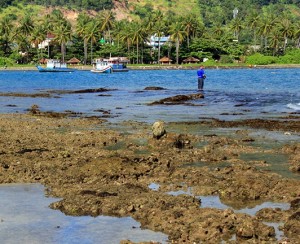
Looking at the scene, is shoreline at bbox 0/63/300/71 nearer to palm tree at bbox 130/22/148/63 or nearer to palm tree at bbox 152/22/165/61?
palm tree at bbox 130/22/148/63

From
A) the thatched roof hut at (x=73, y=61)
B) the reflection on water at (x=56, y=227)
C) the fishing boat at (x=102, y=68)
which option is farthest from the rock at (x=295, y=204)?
the thatched roof hut at (x=73, y=61)

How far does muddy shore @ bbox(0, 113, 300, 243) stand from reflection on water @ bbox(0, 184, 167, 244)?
0.29 metres

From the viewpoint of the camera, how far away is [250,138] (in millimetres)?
22219

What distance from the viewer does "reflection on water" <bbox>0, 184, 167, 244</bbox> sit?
34.6 ft

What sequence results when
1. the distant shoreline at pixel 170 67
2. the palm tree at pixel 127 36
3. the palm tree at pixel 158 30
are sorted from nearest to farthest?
1. the distant shoreline at pixel 170 67
2. the palm tree at pixel 127 36
3. the palm tree at pixel 158 30

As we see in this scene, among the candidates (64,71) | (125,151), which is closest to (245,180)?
(125,151)

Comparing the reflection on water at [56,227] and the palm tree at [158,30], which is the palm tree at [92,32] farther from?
the reflection on water at [56,227]

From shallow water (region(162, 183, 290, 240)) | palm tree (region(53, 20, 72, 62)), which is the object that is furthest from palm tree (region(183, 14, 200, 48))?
shallow water (region(162, 183, 290, 240))

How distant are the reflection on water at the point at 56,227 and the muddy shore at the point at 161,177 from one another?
0.96 feet

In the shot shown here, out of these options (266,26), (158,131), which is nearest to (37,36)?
(266,26)

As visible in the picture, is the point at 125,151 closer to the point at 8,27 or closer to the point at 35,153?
the point at 35,153

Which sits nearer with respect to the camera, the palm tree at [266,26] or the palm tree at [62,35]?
the palm tree at [62,35]

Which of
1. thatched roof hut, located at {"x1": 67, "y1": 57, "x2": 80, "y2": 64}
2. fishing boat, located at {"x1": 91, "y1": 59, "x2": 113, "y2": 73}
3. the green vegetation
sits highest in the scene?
the green vegetation

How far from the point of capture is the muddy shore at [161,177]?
11.0 metres
